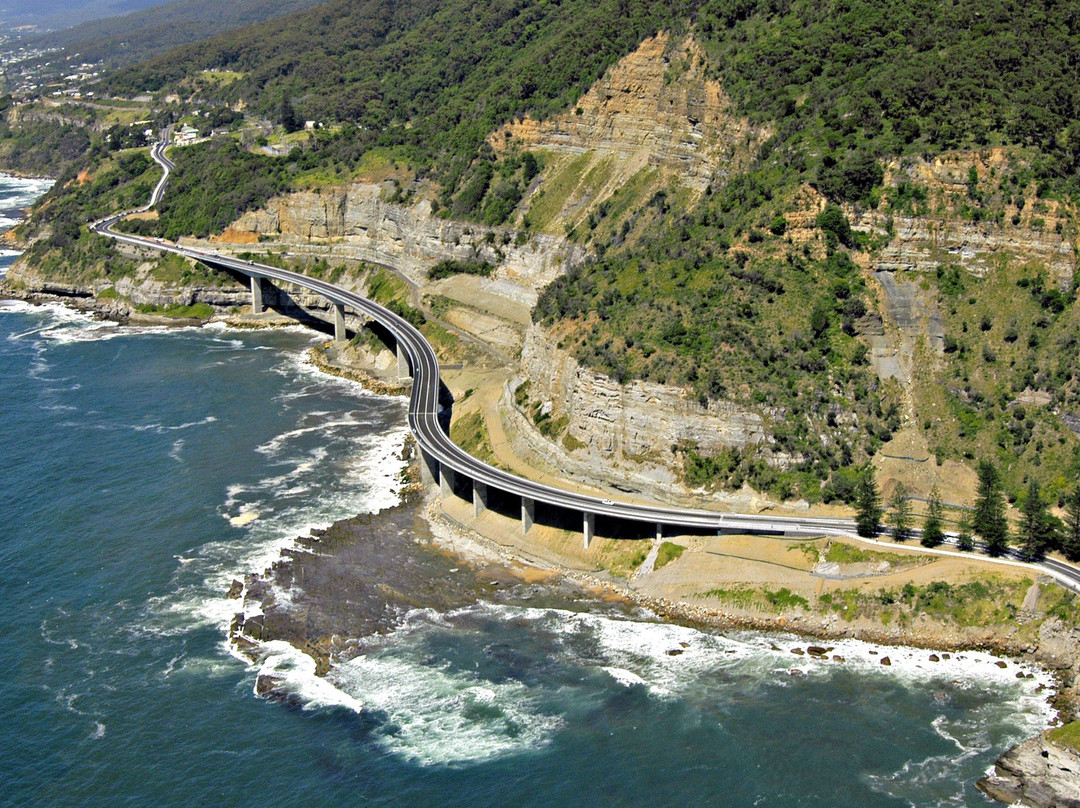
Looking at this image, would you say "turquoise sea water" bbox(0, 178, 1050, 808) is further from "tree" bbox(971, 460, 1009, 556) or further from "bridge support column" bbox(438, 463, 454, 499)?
"tree" bbox(971, 460, 1009, 556)

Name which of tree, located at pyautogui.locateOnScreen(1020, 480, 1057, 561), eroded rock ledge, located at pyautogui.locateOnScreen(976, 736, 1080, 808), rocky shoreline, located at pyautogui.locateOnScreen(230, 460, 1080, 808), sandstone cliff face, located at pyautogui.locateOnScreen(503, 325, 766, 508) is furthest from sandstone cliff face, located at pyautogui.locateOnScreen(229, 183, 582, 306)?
eroded rock ledge, located at pyautogui.locateOnScreen(976, 736, 1080, 808)

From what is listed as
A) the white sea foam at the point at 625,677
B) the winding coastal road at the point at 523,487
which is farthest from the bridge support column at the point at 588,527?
the white sea foam at the point at 625,677

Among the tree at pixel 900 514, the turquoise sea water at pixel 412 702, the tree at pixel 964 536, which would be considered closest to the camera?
the turquoise sea water at pixel 412 702

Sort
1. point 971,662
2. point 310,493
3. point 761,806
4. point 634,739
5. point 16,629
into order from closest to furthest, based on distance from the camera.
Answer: point 761,806 → point 634,739 → point 971,662 → point 16,629 → point 310,493

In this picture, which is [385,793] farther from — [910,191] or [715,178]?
[715,178]

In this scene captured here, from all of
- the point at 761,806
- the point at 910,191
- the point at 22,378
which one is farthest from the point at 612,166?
the point at 761,806

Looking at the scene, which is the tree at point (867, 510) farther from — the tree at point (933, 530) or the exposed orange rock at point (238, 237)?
the exposed orange rock at point (238, 237)
